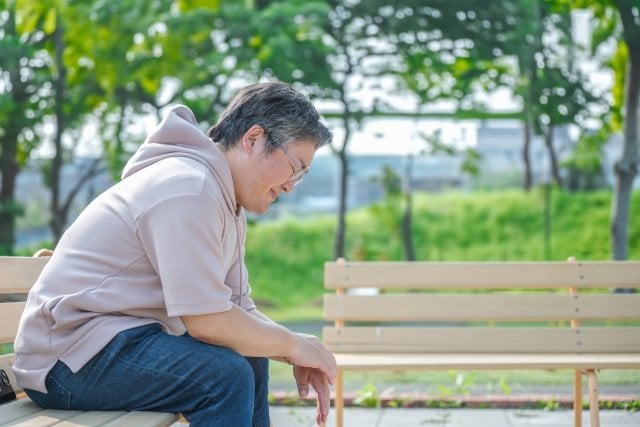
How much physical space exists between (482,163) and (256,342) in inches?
295

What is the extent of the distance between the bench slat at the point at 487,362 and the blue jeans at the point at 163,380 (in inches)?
70.0

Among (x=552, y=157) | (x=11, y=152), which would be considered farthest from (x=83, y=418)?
(x=11, y=152)

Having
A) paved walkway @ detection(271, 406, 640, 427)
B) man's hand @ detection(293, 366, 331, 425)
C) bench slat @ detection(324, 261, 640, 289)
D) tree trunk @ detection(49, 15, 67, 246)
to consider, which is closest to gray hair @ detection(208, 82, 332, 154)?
man's hand @ detection(293, 366, 331, 425)

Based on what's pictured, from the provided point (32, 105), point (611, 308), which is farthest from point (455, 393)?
point (32, 105)

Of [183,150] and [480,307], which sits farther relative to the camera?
[480,307]

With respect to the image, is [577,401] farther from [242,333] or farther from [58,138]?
[58,138]

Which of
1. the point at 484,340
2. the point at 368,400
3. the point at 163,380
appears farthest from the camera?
the point at 368,400

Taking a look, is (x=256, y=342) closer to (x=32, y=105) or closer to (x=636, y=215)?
(x=636, y=215)

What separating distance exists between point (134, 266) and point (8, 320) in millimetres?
954

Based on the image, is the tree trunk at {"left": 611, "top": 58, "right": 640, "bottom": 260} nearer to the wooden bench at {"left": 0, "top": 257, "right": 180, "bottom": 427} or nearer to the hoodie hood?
the wooden bench at {"left": 0, "top": 257, "right": 180, "bottom": 427}

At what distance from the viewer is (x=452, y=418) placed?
5320mm

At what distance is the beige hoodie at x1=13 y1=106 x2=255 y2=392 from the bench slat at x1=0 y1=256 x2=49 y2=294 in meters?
0.68

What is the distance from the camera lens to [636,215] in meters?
9.48

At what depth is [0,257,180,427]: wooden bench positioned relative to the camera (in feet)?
7.93
